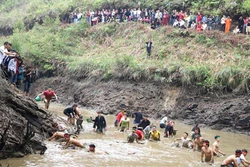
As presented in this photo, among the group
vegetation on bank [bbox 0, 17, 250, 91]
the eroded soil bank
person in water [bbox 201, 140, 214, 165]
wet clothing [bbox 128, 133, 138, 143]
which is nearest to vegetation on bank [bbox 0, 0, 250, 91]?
A: vegetation on bank [bbox 0, 17, 250, 91]

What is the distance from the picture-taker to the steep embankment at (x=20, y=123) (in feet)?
42.2

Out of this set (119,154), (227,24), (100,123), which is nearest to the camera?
(119,154)

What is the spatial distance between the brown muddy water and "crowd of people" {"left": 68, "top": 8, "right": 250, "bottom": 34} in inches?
471

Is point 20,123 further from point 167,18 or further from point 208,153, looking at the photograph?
point 167,18

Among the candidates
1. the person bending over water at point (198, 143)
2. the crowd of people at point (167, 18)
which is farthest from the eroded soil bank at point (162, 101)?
the crowd of people at point (167, 18)

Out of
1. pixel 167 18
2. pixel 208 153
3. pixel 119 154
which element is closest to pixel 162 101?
pixel 167 18

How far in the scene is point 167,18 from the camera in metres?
32.9

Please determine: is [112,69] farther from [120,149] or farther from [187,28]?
[120,149]

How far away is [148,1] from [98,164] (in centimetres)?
2683

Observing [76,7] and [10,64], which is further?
[76,7]

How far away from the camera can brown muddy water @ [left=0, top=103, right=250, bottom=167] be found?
43.3ft

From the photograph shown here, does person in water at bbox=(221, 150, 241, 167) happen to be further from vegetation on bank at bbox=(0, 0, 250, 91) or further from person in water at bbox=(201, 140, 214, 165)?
vegetation on bank at bbox=(0, 0, 250, 91)

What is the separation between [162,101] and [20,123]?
13.9m

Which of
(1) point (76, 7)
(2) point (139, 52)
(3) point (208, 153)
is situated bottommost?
(3) point (208, 153)
